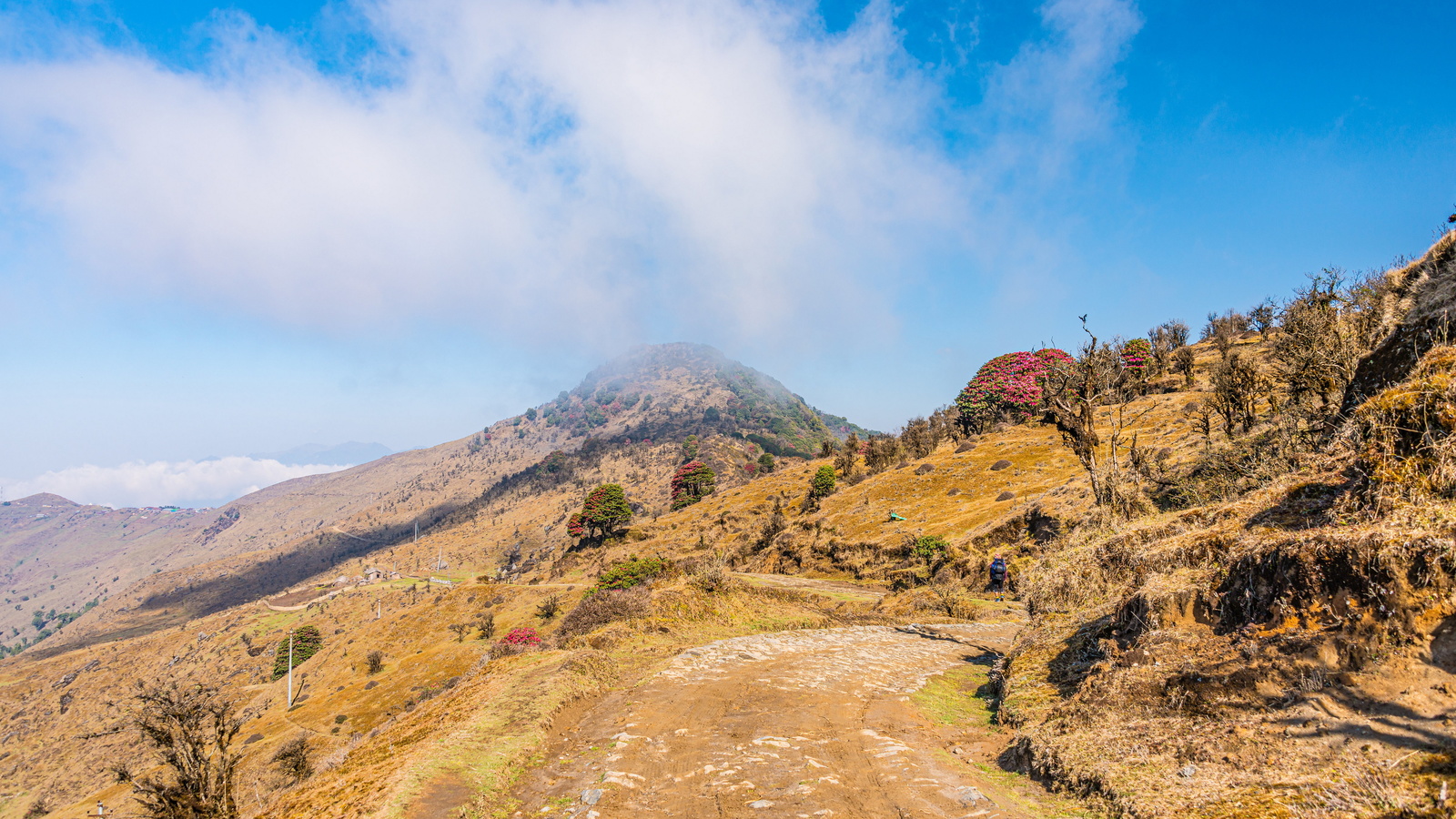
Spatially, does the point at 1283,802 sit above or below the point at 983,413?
below

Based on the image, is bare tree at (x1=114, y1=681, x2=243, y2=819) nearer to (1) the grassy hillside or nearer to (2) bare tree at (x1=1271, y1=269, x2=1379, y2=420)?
(1) the grassy hillside

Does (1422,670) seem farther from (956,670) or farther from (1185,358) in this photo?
(1185,358)

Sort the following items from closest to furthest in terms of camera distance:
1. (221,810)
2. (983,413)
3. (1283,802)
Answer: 1. (1283,802)
2. (221,810)
3. (983,413)

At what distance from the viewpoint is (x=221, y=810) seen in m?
7.50

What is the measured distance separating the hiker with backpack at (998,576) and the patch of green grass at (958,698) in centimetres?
833

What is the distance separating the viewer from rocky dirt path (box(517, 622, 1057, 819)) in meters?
6.56

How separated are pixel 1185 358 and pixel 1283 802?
63.3 m

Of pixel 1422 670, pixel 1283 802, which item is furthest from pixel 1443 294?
pixel 1283 802

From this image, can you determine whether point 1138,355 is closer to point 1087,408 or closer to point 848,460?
point 848,460

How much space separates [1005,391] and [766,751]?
60099 millimetres

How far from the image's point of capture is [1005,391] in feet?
198

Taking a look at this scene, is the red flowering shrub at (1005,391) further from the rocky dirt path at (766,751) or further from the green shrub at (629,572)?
the rocky dirt path at (766,751)

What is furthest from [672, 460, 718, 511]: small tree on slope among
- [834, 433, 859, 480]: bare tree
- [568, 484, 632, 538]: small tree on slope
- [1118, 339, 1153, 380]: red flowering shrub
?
[1118, 339, 1153, 380]: red flowering shrub

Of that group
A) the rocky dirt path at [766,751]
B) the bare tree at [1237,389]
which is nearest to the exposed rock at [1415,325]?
the rocky dirt path at [766,751]
